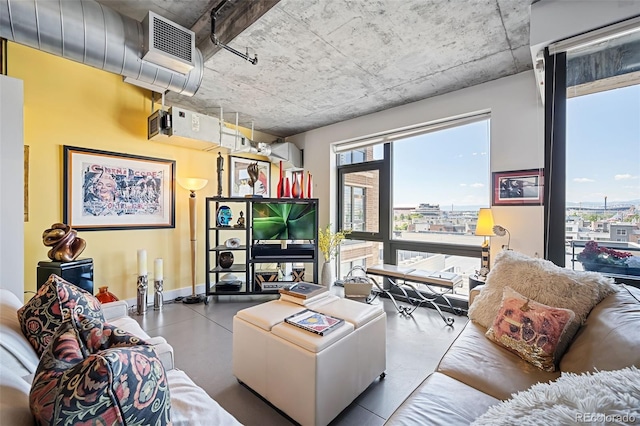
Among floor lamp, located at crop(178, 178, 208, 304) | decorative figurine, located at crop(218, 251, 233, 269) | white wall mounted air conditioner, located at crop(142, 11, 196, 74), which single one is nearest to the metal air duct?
white wall mounted air conditioner, located at crop(142, 11, 196, 74)

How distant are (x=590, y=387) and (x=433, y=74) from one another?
3027 mm

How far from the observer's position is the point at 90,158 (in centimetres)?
317

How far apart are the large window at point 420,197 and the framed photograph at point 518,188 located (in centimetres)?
22

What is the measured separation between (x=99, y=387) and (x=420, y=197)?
382cm

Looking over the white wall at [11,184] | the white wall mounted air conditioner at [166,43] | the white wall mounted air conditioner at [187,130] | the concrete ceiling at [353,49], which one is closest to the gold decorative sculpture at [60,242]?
the white wall at [11,184]

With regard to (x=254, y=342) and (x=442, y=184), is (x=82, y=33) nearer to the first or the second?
(x=254, y=342)

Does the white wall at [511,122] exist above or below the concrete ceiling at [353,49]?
below

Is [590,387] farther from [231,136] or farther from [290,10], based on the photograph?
Result: [231,136]

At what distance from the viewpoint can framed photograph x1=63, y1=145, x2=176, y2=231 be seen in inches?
121

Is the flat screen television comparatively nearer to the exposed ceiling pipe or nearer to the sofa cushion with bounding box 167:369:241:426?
the exposed ceiling pipe

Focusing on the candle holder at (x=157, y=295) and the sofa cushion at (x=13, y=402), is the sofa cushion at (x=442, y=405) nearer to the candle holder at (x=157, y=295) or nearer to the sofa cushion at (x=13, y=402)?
the sofa cushion at (x=13, y=402)

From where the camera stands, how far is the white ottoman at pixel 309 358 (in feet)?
4.97

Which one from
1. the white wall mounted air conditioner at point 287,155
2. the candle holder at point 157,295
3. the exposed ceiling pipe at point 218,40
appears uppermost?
the exposed ceiling pipe at point 218,40

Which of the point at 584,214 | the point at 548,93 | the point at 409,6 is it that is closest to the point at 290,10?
the point at 409,6
